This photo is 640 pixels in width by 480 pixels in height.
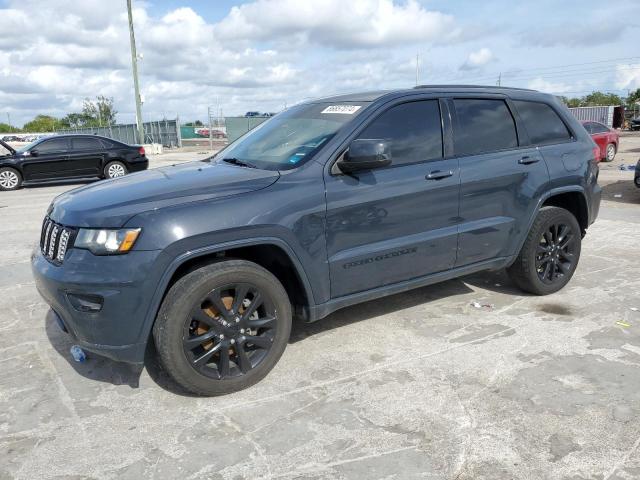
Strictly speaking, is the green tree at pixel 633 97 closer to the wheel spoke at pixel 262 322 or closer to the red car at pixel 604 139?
the red car at pixel 604 139

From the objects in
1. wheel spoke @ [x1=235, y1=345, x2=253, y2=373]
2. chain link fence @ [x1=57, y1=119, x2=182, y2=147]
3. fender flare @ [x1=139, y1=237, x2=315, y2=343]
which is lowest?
wheel spoke @ [x1=235, y1=345, x2=253, y2=373]

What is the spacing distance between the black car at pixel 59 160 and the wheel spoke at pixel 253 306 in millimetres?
12688

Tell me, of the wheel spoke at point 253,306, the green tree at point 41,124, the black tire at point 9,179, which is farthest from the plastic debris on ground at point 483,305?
the green tree at point 41,124

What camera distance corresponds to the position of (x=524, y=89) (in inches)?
190

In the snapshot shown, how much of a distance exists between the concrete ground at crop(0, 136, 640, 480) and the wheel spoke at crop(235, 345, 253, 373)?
153 mm

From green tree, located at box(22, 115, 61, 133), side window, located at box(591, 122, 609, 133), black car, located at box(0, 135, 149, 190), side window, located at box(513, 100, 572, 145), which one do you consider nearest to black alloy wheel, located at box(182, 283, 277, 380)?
side window, located at box(513, 100, 572, 145)

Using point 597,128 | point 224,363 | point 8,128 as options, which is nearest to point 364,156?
point 224,363

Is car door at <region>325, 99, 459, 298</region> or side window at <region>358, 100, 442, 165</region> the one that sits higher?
side window at <region>358, 100, 442, 165</region>

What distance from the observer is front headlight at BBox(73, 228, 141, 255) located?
2.93 m

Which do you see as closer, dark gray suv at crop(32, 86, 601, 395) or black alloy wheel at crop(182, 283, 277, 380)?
dark gray suv at crop(32, 86, 601, 395)

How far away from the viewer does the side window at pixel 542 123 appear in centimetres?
463

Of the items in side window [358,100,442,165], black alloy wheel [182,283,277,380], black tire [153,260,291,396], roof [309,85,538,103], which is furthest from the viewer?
roof [309,85,538,103]

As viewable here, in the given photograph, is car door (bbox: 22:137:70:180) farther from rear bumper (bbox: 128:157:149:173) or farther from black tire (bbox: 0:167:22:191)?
rear bumper (bbox: 128:157:149:173)

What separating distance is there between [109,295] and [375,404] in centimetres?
159
